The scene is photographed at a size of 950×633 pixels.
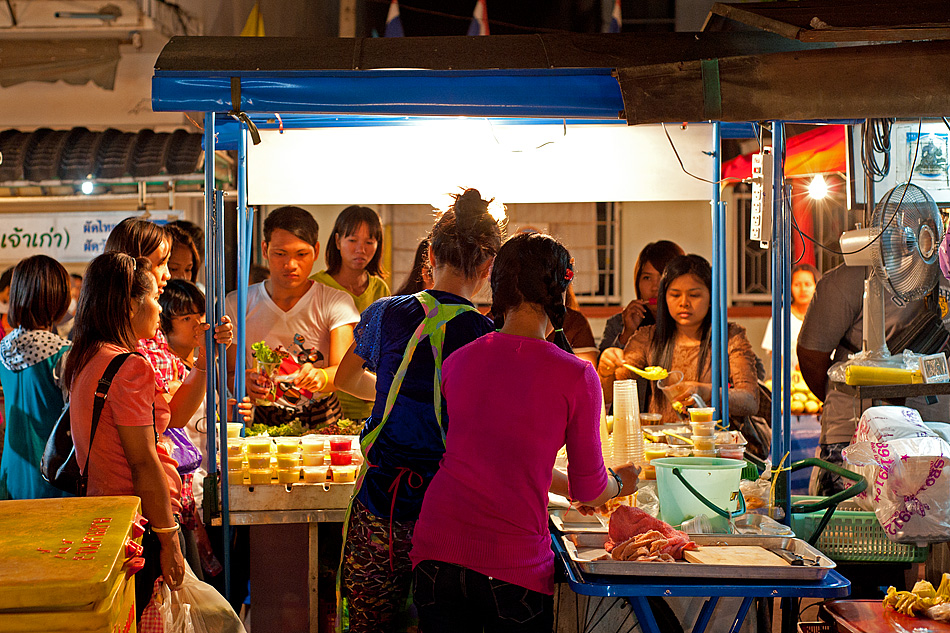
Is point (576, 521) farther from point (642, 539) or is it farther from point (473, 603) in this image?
point (473, 603)

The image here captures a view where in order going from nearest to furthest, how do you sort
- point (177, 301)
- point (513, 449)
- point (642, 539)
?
point (513, 449)
point (642, 539)
point (177, 301)

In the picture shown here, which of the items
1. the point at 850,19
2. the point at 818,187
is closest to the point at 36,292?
the point at 850,19

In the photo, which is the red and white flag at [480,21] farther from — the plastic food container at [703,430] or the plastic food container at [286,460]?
the plastic food container at [286,460]

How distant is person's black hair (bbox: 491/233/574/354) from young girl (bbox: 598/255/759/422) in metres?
2.14

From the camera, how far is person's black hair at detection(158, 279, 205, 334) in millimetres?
3885

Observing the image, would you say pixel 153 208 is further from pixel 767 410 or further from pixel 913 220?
pixel 913 220

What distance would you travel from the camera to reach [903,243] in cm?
327

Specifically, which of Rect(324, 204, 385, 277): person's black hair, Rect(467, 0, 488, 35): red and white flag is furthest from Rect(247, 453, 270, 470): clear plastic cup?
Rect(467, 0, 488, 35): red and white flag

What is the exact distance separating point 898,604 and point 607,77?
1999mm

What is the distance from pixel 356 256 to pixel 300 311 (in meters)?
0.46

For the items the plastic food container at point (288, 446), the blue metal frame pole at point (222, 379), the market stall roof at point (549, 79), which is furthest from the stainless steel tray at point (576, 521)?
the market stall roof at point (549, 79)

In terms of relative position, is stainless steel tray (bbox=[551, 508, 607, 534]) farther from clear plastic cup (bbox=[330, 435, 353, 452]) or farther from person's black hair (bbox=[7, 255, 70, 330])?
person's black hair (bbox=[7, 255, 70, 330])

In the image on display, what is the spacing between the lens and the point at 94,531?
1515 mm

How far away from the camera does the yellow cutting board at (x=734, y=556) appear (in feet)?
7.39
